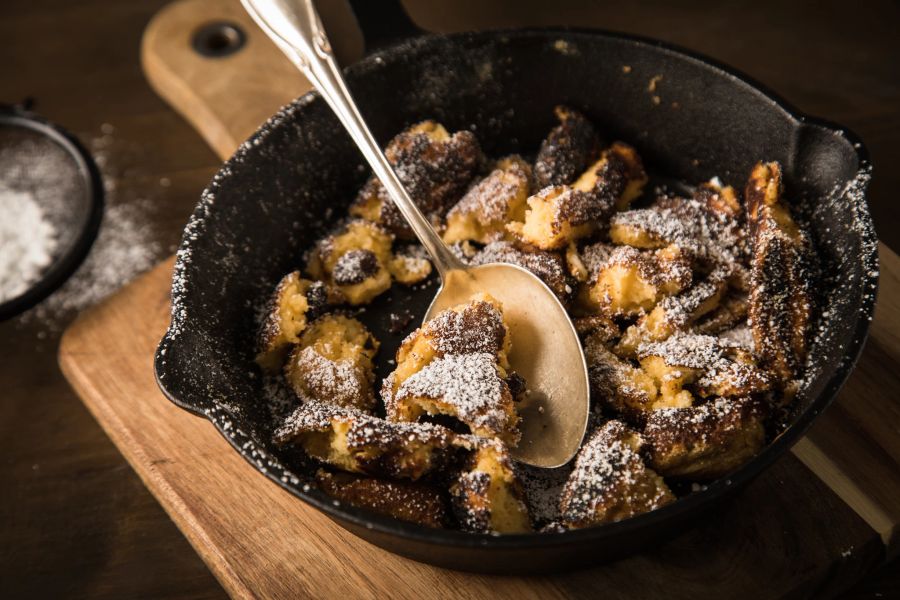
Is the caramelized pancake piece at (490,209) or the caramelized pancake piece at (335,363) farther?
the caramelized pancake piece at (490,209)

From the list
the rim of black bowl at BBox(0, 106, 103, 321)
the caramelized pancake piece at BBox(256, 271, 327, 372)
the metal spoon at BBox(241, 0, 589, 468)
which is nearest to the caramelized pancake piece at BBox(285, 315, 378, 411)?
the caramelized pancake piece at BBox(256, 271, 327, 372)

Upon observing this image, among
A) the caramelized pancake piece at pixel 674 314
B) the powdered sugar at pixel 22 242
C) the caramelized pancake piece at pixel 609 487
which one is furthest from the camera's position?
the powdered sugar at pixel 22 242

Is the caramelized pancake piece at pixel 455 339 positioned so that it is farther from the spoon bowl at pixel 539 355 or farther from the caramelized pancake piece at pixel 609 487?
the caramelized pancake piece at pixel 609 487

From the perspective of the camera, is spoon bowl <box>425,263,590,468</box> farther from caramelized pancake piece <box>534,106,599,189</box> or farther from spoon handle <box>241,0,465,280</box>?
caramelized pancake piece <box>534,106,599,189</box>

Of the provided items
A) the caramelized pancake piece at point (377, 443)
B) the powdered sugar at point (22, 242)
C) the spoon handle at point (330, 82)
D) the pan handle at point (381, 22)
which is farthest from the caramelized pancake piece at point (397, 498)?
the powdered sugar at point (22, 242)

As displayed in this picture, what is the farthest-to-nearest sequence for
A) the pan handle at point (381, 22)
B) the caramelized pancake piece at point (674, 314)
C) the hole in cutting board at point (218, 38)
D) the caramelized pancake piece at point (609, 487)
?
the hole in cutting board at point (218, 38)
the pan handle at point (381, 22)
the caramelized pancake piece at point (674, 314)
the caramelized pancake piece at point (609, 487)

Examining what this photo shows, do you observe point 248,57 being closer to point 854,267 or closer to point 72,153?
point 72,153

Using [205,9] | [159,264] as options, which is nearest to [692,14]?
[205,9]

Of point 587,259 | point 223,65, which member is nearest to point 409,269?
point 587,259
